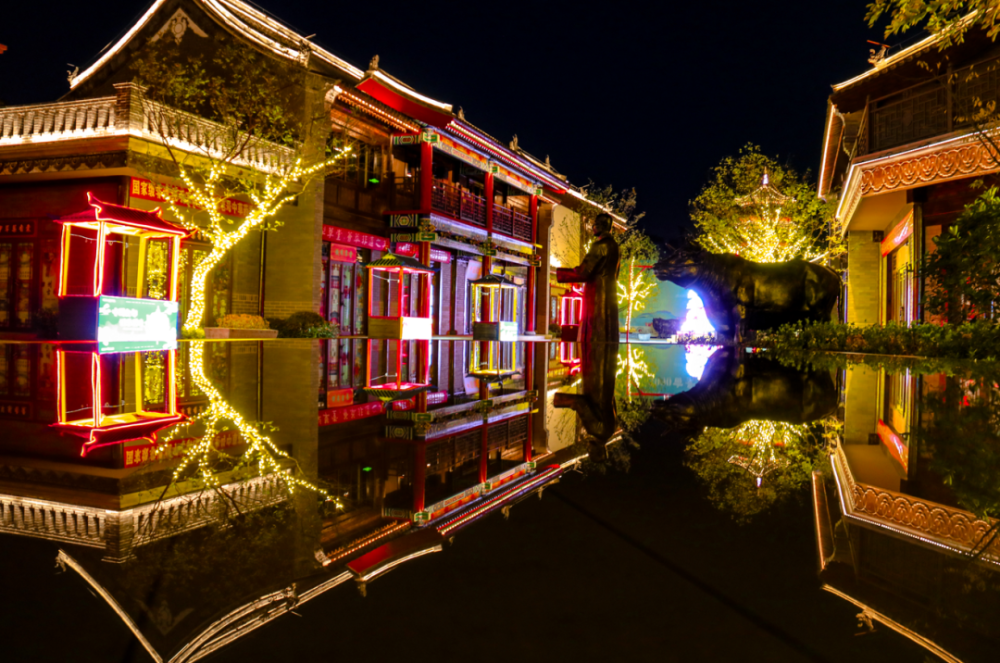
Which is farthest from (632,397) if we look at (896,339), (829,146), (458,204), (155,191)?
(829,146)

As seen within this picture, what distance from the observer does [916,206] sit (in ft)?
44.8

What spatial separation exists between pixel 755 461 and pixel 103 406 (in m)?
3.65

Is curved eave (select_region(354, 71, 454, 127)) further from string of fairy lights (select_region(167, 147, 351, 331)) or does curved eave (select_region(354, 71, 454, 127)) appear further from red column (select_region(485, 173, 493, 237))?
red column (select_region(485, 173, 493, 237))

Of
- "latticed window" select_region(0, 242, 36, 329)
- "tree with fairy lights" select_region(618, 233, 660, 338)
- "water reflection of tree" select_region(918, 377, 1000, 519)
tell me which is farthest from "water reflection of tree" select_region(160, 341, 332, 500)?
"tree with fairy lights" select_region(618, 233, 660, 338)

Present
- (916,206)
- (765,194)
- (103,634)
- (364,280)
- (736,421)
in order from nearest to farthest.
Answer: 1. (103,634)
2. (736,421)
3. (916,206)
4. (364,280)
5. (765,194)

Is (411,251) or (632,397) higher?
(411,251)

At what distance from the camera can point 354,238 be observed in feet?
56.7

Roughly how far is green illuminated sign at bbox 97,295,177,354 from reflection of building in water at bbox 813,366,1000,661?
348 inches

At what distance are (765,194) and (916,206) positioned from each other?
1299cm

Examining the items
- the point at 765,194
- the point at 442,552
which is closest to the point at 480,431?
the point at 442,552

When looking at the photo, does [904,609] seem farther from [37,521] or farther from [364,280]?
[364,280]

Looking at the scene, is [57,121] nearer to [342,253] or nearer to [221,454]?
[342,253]

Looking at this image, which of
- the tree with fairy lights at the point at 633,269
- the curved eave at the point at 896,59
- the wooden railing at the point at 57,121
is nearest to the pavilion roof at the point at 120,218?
the wooden railing at the point at 57,121

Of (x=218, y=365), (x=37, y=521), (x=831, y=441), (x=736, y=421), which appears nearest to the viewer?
(x=37, y=521)
